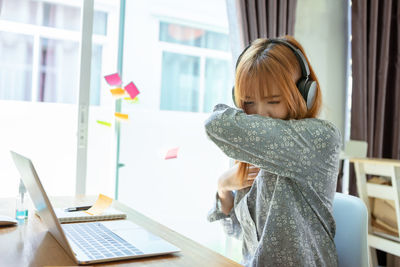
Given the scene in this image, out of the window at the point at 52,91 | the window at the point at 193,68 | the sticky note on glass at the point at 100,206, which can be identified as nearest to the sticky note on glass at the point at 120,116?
the window at the point at 52,91

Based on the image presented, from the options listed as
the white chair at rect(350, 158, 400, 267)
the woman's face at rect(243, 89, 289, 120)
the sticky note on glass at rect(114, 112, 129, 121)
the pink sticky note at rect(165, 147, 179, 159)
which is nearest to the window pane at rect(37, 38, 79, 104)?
the sticky note on glass at rect(114, 112, 129, 121)

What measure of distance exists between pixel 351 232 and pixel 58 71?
1.94 meters

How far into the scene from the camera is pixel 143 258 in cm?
81

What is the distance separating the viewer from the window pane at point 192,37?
2.90m

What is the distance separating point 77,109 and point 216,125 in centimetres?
145

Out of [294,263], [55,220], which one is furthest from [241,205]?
[55,220]

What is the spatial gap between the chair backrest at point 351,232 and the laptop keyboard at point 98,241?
1.74 ft

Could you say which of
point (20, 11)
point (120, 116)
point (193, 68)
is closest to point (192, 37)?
point (193, 68)

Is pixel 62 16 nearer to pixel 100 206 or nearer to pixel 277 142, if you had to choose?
pixel 100 206

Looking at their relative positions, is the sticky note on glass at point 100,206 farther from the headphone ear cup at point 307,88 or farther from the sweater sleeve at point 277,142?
the headphone ear cup at point 307,88

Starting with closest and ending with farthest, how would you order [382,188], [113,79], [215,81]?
[382,188], [113,79], [215,81]

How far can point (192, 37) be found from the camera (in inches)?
120

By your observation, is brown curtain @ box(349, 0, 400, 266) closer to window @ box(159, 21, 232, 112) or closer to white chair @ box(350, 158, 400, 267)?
white chair @ box(350, 158, 400, 267)

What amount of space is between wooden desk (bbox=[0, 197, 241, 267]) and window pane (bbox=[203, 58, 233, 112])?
7.00 ft
